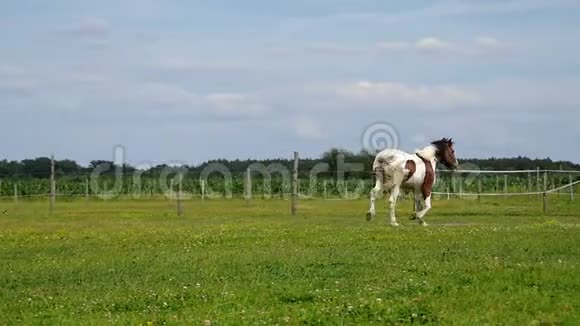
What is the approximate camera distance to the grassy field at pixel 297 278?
1026 cm

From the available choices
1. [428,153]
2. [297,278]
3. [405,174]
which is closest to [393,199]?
[405,174]

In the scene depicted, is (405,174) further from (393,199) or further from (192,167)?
(192,167)

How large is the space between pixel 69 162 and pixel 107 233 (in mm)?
46630

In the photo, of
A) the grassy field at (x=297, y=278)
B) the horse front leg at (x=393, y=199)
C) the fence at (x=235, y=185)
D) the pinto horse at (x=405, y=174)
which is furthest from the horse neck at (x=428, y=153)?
the fence at (x=235, y=185)

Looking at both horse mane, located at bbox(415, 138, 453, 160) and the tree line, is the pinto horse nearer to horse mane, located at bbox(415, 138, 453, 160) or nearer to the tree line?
horse mane, located at bbox(415, 138, 453, 160)

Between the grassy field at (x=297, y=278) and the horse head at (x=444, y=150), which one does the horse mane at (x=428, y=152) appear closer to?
the horse head at (x=444, y=150)

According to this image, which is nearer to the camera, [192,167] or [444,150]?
[444,150]

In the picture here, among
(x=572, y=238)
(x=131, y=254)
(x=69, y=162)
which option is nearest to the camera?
(x=131, y=254)

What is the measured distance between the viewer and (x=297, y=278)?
521 inches

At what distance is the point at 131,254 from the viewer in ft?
57.1

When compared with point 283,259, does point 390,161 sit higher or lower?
higher

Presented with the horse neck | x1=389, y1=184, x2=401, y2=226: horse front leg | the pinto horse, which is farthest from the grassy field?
the horse neck

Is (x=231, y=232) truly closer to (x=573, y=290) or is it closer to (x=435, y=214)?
(x=573, y=290)

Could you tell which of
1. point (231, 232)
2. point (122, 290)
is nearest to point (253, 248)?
point (231, 232)
